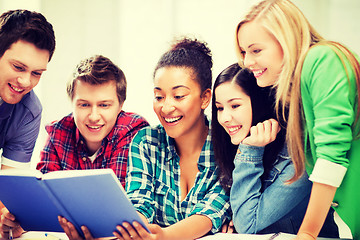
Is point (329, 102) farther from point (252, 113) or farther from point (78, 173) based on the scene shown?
point (78, 173)

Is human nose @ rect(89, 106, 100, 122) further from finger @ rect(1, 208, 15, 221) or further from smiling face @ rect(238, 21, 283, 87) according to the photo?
smiling face @ rect(238, 21, 283, 87)

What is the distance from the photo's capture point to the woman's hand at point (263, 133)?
54.3 inches

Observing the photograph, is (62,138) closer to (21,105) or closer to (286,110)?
(21,105)

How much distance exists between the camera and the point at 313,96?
1.14 metres

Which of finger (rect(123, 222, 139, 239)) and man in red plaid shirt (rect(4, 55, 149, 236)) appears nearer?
finger (rect(123, 222, 139, 239))

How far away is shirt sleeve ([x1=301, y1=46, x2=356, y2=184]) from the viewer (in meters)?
1.08

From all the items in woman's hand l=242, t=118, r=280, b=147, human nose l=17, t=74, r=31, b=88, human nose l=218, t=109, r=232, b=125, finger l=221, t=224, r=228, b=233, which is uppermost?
human nose l=17, t=74, r=31, b=88

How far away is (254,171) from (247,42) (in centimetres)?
41

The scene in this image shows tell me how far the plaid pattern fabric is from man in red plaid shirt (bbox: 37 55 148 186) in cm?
18

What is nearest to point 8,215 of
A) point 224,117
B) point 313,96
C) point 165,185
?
point 165,185

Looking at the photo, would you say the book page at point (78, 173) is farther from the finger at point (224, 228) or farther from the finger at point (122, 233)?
the finger at point (224, 228)

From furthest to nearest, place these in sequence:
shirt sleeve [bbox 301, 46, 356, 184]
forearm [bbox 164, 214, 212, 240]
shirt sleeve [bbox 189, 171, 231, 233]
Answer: shirt sleeve [bbox 189, 171, 231, 233] → forearm [bbox 164, 214, 212, 240] → shirt sleeve [bbox 301, 46, 356, 184]

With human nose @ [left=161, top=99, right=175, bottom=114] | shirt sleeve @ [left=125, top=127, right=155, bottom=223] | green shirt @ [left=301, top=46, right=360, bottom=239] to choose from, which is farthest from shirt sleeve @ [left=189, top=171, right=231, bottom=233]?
green shirt @ [left=301, top=46, right=360, bottom=239]

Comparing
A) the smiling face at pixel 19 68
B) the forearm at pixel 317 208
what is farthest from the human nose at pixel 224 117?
the smiling face at pixel 19 68
